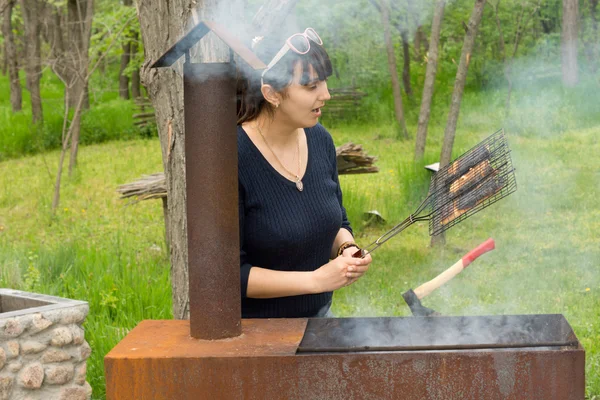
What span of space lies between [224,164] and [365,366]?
69 cm

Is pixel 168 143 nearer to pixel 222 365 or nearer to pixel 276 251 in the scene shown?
pixel 276 251

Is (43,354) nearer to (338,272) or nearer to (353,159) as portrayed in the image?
(338,272)

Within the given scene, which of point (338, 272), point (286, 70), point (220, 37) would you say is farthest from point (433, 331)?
point (220, 37)

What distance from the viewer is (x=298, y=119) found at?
2.65 m

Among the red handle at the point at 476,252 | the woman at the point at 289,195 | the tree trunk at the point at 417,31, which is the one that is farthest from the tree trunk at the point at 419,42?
the woman at the point at 289,195

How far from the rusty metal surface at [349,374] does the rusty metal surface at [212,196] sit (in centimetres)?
15

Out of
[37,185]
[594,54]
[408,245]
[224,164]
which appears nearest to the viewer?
[224,164]

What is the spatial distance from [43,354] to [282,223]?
6.54 ft

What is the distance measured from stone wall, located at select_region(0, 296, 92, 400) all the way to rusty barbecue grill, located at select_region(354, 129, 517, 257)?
2.06m

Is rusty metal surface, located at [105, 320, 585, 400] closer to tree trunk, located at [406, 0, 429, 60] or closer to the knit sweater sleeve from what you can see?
the knit sweater sleeve

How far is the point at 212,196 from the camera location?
2.33m

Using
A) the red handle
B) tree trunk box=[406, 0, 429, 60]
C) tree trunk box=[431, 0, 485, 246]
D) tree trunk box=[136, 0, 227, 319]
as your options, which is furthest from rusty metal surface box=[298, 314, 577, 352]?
tree trunk box=[406, 0, 429, 60]

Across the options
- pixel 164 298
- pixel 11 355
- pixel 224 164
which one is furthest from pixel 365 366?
pixel 164 298

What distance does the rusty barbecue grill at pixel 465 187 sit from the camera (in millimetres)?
2500
